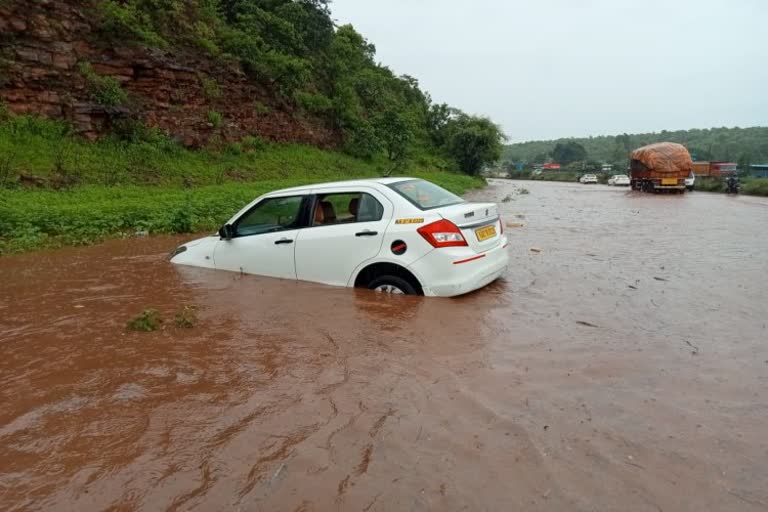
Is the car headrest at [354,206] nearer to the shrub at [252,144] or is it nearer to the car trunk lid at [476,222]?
the car trunk lid at [476,222]

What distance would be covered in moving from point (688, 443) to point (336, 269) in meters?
3.72

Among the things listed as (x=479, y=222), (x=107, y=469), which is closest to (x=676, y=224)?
(x=479, y=222)

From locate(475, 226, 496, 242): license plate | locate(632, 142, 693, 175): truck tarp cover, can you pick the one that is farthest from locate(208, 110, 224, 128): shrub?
locate(632, 142, 693, 175): truck tarp cover

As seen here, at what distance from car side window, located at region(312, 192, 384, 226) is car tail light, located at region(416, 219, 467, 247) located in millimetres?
584

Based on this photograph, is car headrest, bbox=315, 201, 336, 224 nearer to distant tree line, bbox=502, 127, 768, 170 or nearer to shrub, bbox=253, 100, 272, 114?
shrub, bbox=253, 100, 272, 114

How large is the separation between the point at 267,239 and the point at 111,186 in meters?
9.88

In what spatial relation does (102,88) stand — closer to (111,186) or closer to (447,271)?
(111,186)

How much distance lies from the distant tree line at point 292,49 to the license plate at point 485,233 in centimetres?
1778

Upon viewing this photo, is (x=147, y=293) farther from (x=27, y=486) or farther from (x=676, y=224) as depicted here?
(x=676, y=224)

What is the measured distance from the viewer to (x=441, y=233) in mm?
5016

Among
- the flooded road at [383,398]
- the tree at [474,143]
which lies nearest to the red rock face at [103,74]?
the flooded road at [383,398]

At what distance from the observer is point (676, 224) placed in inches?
545

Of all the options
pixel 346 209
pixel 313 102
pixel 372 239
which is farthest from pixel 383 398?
pixel 313 102

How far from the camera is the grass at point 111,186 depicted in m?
9.55
